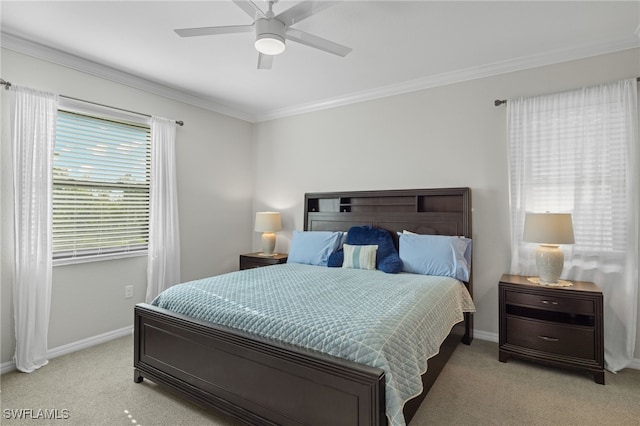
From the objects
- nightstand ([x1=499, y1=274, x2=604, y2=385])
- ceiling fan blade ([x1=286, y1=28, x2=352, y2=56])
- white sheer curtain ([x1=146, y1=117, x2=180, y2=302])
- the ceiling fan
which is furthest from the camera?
white sheer curtain ([x1=146, y1=117, x2=180, y2=302])

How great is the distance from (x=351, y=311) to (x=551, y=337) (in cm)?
179

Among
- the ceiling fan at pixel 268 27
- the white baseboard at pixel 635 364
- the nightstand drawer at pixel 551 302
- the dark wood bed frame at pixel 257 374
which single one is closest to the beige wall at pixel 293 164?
the white baseboard at pixel 635 364

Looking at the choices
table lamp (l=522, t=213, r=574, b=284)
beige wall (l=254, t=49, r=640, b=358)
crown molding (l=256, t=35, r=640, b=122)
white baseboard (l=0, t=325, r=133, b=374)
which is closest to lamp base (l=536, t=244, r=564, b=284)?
table lamp (l=522, t=213, r=574, b=284)

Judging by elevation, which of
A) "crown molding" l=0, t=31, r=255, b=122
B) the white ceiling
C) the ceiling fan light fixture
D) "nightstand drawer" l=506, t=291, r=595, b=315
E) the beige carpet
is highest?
the white ceiling

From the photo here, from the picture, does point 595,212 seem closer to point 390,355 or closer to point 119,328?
point 390,355

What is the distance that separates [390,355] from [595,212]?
2.37m

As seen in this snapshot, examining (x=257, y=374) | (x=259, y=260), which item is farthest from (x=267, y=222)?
(x=257, y=374)

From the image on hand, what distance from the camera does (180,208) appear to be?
3914mm

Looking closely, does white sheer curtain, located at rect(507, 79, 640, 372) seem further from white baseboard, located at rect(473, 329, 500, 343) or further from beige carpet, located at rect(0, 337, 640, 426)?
white baseboard, located at rect(473, 329, 500, 343)

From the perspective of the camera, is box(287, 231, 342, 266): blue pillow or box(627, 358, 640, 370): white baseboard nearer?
box(627, 358, 640, 370): white baseboard

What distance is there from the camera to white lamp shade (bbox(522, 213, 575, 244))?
101 inches

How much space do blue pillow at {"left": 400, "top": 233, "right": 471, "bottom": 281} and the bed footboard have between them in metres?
1.76

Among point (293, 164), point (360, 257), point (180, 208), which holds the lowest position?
point (360, 257)

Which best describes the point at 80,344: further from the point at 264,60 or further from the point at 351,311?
the point at 264,60
